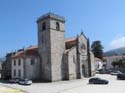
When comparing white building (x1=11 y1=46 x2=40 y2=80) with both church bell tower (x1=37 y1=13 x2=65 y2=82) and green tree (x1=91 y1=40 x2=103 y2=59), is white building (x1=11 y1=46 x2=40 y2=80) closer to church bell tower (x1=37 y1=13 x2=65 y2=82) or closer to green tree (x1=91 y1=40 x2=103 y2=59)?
church bell tower (x1=37 y1=13 x2=65 y2=82)

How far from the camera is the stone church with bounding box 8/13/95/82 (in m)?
58.1

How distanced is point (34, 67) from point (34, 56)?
114 inches

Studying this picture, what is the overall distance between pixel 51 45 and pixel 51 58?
3366 mm

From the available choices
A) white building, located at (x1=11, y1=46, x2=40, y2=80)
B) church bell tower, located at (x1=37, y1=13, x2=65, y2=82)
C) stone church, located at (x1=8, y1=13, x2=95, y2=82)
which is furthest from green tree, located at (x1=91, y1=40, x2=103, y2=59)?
white building, located at (x1=11, y1=46, x2=40, y2=80)

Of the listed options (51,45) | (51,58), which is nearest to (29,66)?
(51,58)

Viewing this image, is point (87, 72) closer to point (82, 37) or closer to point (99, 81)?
point (82, 37)

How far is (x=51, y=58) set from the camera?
5728cm

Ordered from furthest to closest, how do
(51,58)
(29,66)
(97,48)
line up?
(97,48) → (29,66) → (51,58)

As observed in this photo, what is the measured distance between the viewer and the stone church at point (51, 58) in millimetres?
58094

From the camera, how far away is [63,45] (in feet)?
202

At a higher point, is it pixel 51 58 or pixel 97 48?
pixel 97 48

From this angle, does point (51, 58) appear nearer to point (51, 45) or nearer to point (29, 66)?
point (51, 45)

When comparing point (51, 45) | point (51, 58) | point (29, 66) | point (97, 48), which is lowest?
point (29, 66)

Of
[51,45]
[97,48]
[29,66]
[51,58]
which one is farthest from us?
[97,48]
